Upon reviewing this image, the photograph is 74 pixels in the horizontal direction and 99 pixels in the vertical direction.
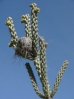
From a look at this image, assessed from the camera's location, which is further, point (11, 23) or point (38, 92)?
point (11, 23)

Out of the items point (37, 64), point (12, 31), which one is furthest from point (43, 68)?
point (12, 31)

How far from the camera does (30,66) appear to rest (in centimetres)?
661

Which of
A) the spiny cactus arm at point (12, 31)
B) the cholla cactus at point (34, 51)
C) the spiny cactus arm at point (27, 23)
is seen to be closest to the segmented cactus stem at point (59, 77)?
the cholla cactus at point (34, 51)

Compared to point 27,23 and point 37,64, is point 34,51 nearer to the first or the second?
point 37,64

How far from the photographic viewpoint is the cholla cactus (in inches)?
249

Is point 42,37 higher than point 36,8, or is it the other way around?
point 36,8

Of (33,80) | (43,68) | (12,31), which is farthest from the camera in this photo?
(12,31)

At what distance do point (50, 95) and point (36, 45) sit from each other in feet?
3.56

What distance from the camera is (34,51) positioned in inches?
258

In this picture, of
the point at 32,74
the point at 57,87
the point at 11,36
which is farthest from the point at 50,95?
the point at 11,36

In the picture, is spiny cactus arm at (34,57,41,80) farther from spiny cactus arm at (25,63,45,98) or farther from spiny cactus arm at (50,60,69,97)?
spiny cactus arm at (50,60,69,97)

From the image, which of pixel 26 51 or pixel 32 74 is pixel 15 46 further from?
pixel 32 74

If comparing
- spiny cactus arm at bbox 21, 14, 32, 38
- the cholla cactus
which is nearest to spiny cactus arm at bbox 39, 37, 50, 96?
the cholla cactus

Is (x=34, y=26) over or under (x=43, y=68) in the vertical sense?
over
